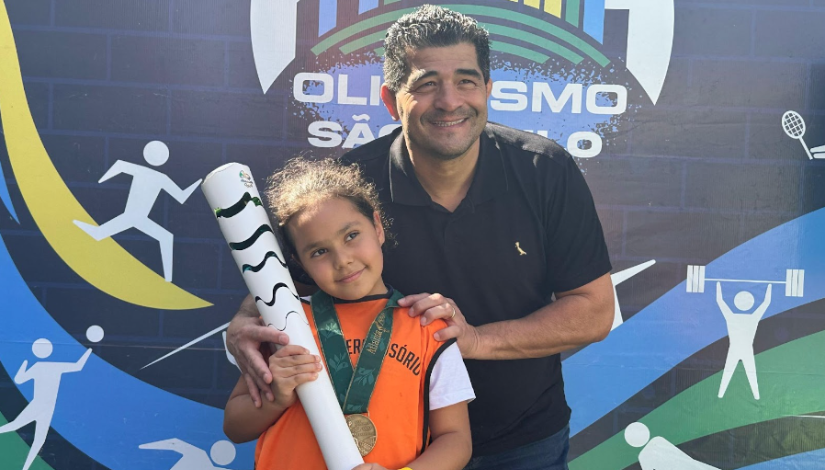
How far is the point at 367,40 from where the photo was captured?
9.16ft

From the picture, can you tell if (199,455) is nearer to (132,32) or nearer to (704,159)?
(132,32)

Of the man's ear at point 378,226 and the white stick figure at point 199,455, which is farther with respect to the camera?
the white stick figure at point 199,455

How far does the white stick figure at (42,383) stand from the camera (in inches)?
111

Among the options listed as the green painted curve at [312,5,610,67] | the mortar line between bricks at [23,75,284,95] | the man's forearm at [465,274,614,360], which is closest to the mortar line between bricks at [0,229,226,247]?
the mortar line between bricks at [23,75,284,95]

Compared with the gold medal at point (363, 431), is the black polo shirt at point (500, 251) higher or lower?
higher

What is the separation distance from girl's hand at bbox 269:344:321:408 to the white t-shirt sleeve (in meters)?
0.29

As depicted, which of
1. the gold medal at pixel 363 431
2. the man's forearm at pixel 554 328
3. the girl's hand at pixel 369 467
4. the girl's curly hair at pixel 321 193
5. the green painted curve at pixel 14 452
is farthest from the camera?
the green painted curve at pixel 14 452

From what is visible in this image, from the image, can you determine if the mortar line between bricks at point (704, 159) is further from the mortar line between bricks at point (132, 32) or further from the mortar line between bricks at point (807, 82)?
the mortar line between bricks at point (132, 32)

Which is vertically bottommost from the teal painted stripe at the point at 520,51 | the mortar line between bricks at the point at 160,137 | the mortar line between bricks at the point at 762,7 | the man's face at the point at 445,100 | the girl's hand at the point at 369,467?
the girl's hand at the point at 369,467

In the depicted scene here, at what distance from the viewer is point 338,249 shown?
1766mm

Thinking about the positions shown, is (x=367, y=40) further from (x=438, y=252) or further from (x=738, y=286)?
(x=738, y=286)

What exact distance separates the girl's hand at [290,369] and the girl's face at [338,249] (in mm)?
191

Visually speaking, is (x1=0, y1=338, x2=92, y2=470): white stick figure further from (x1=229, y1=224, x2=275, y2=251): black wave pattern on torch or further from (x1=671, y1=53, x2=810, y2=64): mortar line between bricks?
(x1=671, y1=53, x2=810, y2=64): mortar line between bricks

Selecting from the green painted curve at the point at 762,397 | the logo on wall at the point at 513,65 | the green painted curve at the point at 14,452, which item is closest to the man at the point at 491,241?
the logo on wall at the point at 513,65
